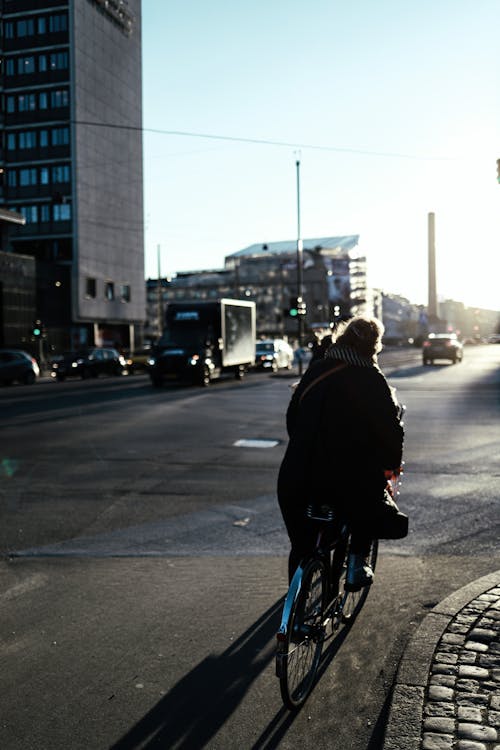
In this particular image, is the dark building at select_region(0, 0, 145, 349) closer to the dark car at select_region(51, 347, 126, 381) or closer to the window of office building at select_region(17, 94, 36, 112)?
the window of office building at select_region(17, 94, 36, 112)

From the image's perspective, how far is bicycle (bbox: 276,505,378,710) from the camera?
3.59 m

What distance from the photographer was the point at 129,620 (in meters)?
4.90

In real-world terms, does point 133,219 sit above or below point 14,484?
above

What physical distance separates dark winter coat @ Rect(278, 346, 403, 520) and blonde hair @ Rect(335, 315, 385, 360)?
6cm

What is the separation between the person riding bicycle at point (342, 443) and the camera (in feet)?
13.2

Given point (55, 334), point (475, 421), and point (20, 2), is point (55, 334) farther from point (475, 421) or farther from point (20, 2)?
point (475, 421)

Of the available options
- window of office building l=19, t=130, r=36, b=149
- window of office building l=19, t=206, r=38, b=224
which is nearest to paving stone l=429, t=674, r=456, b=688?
window of office building l=19, t=206, r=38, b=224

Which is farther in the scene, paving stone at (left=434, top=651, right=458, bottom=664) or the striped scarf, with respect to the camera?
the striped scarf

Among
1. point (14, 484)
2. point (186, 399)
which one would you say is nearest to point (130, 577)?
point (14, 484)

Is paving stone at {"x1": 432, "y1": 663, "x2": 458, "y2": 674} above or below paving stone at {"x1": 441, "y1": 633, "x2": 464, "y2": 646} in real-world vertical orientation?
below

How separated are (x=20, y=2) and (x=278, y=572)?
6773cm

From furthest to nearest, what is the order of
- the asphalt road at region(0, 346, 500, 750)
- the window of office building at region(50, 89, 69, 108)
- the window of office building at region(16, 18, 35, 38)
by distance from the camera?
the window of office building at region(16, 18, 35, 38) < the window of office building at region(50, 89, 69, 108) < the asphalt road at region(0, 346, 500, 750)

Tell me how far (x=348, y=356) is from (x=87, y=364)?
123 ft

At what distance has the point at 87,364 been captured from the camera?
40.9 meters
